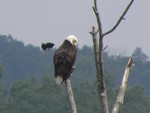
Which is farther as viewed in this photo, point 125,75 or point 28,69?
point 28,69

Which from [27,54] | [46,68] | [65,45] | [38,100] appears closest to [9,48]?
[27,54]

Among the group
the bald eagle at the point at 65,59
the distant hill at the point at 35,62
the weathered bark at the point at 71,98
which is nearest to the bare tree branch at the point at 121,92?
the weathered bark at the point at 71,98

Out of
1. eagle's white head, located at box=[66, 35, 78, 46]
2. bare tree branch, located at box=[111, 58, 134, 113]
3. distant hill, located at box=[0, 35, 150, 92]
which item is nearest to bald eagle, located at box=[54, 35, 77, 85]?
eagle's white head, located at box=[66, 35, 78, 46]

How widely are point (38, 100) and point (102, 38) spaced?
44379 millimetres

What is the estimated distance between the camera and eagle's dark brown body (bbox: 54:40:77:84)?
507cm

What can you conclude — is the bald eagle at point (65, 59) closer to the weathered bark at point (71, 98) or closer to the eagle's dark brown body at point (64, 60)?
the eagle's dark brown body at point (64, 60)

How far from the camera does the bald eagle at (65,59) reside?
5.06 metres

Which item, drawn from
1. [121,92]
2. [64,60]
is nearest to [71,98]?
[121,92]

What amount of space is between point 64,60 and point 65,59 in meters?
0.02

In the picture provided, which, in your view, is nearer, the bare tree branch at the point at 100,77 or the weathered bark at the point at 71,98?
the bare tree branch at the point at 100,77

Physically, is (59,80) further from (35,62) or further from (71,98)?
(35,62)

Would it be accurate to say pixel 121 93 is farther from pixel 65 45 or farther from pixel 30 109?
pixel 30 109

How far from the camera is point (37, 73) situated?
79062mm

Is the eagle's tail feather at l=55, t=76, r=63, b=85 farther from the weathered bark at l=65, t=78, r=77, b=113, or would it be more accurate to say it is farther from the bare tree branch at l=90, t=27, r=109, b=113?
the bare tree branch at l=90, t=27, r=109, b=113
